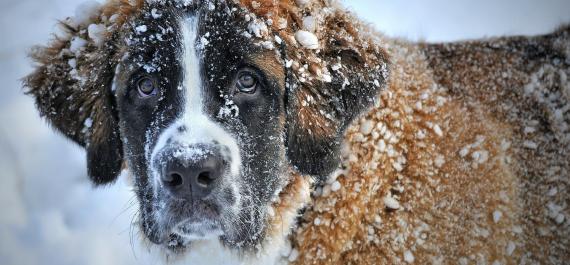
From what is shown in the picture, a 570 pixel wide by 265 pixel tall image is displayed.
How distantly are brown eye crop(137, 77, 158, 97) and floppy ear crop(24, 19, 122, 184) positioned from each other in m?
0.25

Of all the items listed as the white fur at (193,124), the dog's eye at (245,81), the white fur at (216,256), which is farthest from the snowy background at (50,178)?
the dog's eye at (245,81)

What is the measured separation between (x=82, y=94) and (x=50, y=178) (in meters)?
2.06

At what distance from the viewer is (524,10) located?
6043 mm

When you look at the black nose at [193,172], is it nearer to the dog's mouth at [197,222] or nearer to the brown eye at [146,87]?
the dog's mouth at [197,222]

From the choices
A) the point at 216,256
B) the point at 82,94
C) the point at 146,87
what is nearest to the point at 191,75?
the point at 146,87

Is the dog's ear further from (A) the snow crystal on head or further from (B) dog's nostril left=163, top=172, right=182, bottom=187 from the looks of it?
(A) the snow crystal on head

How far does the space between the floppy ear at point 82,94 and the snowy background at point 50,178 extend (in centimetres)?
64

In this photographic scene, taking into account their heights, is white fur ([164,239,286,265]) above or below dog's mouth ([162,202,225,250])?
below

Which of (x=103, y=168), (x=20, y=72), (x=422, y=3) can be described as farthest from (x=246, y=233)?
(x=422, y=3)

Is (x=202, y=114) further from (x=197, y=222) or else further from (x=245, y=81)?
(x=197, y=222)

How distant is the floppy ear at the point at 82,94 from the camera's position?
105 inches

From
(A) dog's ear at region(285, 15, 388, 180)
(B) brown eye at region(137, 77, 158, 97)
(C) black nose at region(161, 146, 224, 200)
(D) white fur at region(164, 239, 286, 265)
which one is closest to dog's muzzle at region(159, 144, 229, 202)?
(C) black nose at region(161, 146, 224, 200)

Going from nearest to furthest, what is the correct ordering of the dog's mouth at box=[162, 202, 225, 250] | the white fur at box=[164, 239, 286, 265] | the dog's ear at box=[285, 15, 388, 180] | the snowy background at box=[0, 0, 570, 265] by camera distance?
the dog's mouth at box=[162, 202, 225, 250] → the dog's ear at box=[285, 15, 388, 180] → the white fur at box=[164, 239, 286, 265] → the snowy background at box=[0, 0, 570, 265]

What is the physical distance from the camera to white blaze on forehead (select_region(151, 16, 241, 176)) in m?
2.18
